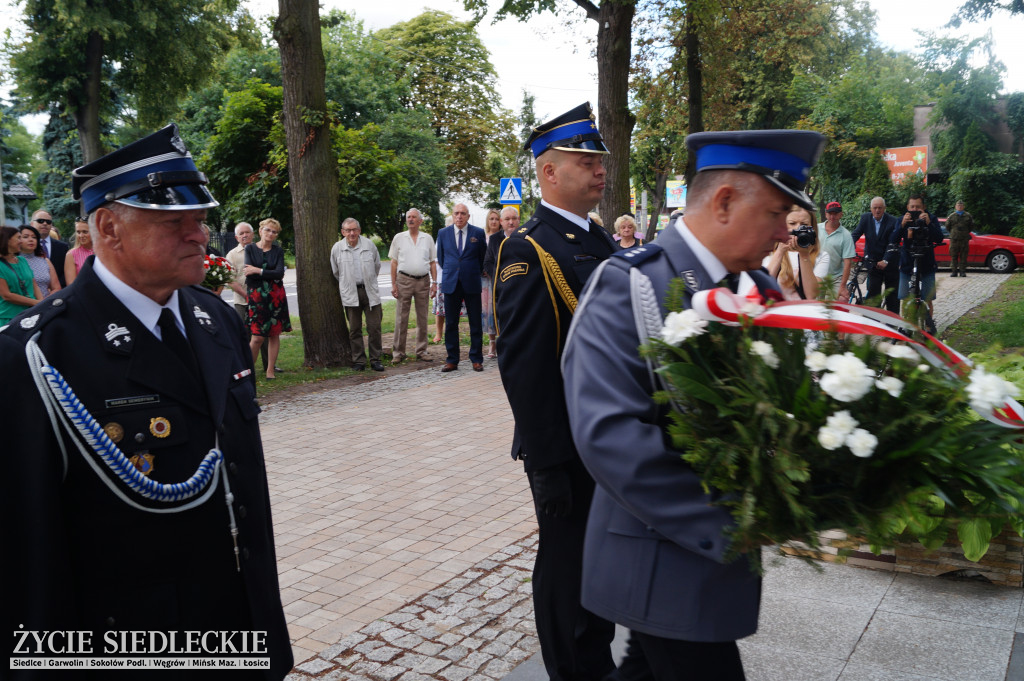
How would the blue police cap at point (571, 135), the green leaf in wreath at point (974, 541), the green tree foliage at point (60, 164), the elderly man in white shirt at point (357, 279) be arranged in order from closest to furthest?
the blue police cap at point (571, 135), the green leaf in wreath at point (974, 541), the elderly man in white shirt at point (357, 279), the green tree foliage at point (60, 164)

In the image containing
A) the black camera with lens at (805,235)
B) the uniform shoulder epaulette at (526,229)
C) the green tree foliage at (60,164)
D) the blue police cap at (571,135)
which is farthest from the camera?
the green tree foliage at (60,164)

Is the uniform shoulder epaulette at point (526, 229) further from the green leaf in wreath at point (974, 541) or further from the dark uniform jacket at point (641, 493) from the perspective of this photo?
the green leaf in wreath at point (974, 541)

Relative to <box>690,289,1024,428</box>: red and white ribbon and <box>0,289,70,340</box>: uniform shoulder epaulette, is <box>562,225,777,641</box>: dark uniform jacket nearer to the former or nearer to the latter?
<box>690,289,1024,428</box>: red and white ribbon

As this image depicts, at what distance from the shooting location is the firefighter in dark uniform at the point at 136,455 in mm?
1958

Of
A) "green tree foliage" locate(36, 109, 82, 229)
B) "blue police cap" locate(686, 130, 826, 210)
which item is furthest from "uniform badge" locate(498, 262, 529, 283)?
"green tree foliage" locate(36, 109, 82, 229)

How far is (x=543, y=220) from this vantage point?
3.58 metres

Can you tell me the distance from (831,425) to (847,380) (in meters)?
0.10

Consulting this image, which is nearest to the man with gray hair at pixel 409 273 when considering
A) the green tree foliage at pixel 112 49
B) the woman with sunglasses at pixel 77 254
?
the woman with sunglasses at pixel 77 254

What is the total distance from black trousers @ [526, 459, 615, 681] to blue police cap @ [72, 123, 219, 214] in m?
→ 1.63

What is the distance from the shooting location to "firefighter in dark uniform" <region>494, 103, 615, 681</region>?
3.19 metres

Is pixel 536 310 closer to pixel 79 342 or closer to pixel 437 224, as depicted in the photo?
pixel 79 342

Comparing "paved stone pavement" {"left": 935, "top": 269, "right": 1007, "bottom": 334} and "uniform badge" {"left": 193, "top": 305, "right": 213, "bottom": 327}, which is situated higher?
"uniform badge" {"left": 193, "top": 305, "right": 213, "bottom": 327}

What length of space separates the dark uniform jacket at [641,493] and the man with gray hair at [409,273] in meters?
→ 10.5

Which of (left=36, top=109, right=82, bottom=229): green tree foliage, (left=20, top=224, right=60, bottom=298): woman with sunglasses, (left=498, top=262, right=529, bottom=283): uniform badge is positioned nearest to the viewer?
(left=498, top=262, right=529, bottom=283): uniform badge
